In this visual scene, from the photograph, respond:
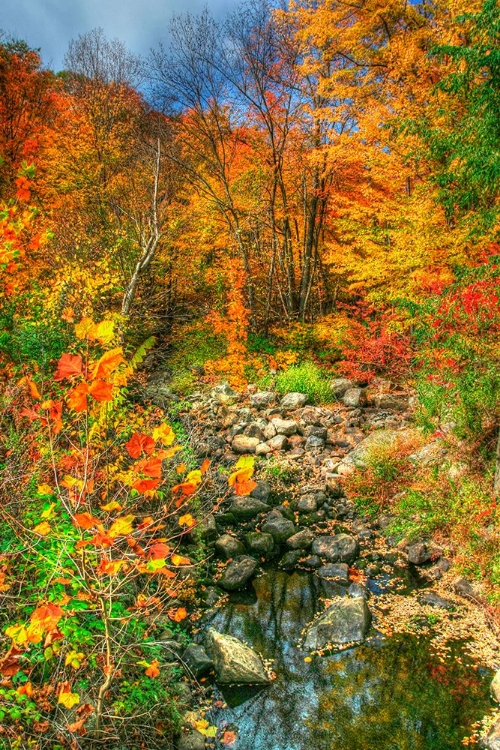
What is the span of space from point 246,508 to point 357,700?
3824 millimetres

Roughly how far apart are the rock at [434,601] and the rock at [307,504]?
2.49 metres

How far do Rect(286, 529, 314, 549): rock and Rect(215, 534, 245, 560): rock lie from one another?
2.54 ft

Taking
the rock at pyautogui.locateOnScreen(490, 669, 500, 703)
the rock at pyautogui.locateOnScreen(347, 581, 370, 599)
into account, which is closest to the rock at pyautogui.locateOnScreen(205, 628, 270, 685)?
the rock at pyautogui.locateOnScreen(347, 581, 370, 599)

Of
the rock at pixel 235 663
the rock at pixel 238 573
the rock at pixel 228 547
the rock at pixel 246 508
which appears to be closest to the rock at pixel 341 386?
the rock at pixel 246 508

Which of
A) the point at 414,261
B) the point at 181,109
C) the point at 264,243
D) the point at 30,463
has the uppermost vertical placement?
the point at 181,109

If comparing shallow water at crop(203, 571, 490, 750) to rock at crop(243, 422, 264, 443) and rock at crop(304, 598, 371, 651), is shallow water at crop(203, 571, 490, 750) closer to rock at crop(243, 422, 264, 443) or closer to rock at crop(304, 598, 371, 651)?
rock at crop(304, 598, 371, 651)

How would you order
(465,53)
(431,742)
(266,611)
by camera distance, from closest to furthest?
(431,742)
(465,53)
(266,611)

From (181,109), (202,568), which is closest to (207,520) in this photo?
(202,568)

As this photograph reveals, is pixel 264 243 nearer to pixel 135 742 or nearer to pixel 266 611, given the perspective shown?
pixel 266 611

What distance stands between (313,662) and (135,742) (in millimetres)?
2201

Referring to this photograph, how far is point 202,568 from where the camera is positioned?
6.48m

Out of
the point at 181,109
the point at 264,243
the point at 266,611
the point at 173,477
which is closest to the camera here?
the point at 266,611

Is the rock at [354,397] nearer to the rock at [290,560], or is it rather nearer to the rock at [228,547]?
the rock at [290,560]

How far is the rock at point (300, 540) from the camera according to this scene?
7.07m
